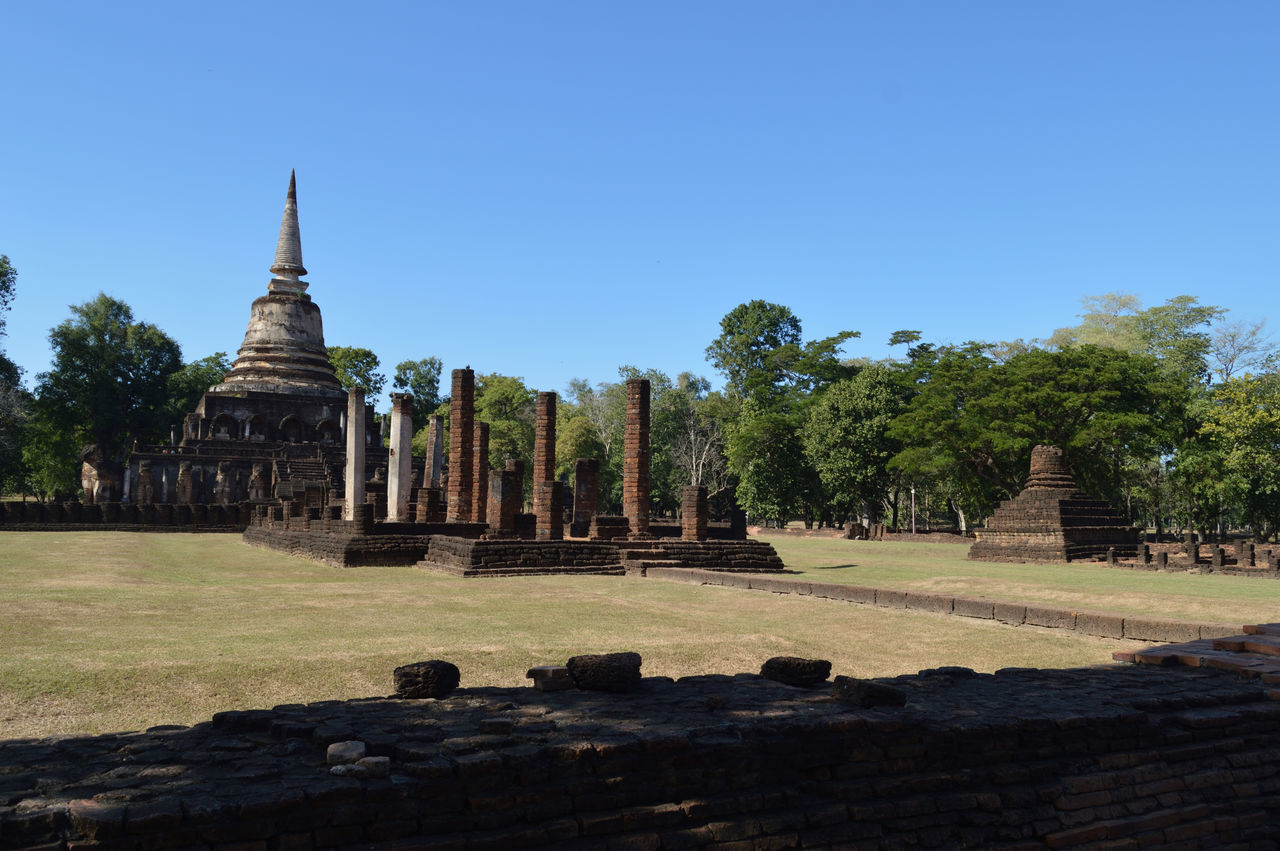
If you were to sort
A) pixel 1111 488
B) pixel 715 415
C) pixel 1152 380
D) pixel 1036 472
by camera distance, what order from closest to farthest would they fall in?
pixel 1036 472 → pixel 1152 380 → pixel 1111 488 → pixel 715 415

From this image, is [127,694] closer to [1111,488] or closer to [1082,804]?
[1082,804]

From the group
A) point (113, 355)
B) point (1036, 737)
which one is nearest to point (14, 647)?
point (1036, 737)

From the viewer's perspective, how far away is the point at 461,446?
2220cm

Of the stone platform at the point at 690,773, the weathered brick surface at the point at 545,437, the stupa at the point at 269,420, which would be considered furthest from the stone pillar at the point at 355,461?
the stupa at the point at 269,420

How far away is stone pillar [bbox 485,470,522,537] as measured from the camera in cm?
1958

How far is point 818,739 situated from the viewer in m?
4.29

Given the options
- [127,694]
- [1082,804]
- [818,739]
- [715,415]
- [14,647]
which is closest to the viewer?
[818,739]

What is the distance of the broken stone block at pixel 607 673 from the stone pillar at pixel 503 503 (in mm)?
14400

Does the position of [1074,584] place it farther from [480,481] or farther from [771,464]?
[771,464]

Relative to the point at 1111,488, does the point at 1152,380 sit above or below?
above

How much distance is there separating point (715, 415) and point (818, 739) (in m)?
49.8

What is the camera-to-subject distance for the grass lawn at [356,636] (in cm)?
603

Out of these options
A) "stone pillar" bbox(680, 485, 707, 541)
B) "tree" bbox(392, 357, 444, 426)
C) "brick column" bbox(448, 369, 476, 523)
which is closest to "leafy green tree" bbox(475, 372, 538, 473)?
"tree" bbox(392, 357, 444, 426)

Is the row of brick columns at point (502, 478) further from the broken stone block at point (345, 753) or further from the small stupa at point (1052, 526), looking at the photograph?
the broken stone block at point (345, 753)
